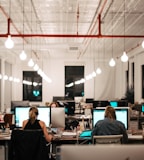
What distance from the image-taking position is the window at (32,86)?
67.4ft

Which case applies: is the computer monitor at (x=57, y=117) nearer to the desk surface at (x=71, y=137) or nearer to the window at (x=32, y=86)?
the desk surface at (x=71, y=137)

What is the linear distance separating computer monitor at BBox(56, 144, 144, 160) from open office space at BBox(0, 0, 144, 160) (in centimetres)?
523

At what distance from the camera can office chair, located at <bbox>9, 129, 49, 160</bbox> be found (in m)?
4.39

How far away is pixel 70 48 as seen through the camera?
14.9 meters

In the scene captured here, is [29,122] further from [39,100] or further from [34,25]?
[39,100]

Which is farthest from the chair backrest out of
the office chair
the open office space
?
the open office space

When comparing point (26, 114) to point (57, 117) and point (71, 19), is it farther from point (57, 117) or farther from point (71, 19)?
point (71, 19)

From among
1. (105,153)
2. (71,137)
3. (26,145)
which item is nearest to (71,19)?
(71,137)

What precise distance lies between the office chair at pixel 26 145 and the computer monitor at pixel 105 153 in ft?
9.13

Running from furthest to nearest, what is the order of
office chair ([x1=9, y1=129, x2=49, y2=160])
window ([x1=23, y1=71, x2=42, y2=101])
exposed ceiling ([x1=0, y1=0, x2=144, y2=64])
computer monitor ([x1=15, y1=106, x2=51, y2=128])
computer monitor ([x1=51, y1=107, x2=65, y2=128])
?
window ([x1=23, y1=71, x2=42, y2=101])
exposed ceiling ([x1=0, y1=0, x2=144, y2=64])
computer monitor ([x1=51, y1=107, x2=65, y2=128])
computer monitor ([x1=15, y1=106, x2=51, y2=128])
office chair ([x1=9, y1=129, x2=49, y2=160])

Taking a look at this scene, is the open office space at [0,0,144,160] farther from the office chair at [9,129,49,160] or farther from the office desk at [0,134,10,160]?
the office chair at [9,129,49,160]

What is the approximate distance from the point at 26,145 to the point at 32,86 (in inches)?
651

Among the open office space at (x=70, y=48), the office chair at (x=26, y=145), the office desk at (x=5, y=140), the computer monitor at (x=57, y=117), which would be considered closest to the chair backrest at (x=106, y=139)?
the office chair at (x=26, y=145)

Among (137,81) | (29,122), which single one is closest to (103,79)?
(137,81)
